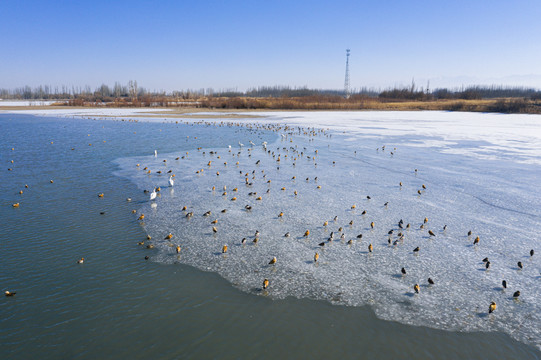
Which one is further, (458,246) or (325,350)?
(458,246)

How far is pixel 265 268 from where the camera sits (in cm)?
891

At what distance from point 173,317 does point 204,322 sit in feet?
2.25

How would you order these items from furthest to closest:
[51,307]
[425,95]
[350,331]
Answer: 1. [425,95]
2. [51,307]
3. [350,331]

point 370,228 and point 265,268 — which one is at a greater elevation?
point 370,228

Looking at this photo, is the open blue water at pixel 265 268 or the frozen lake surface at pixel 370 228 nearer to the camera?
the open blue water at pixel 265 268

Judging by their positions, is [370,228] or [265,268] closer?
[265,268]

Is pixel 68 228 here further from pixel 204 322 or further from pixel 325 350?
pixel 325 350

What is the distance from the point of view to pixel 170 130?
1556 inches

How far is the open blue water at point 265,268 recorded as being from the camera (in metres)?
6.46

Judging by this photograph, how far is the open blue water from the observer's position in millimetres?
6465

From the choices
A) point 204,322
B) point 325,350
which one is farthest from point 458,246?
point 204,322

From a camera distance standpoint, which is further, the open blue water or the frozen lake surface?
the frozen lake surface

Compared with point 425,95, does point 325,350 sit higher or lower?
lower

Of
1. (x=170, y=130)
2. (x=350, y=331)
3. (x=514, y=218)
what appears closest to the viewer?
(x=350, y=331)
